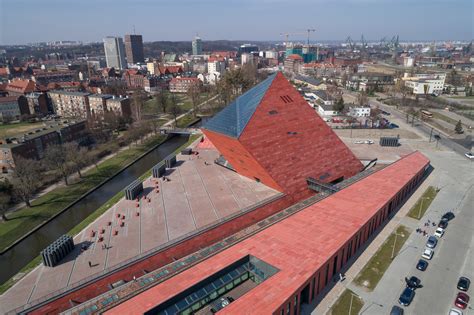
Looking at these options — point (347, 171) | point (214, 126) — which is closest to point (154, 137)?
point (214, 126)

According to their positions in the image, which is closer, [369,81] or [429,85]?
[429,85]

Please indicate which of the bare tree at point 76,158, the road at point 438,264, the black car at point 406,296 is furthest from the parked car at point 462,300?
the bare tree at point 76,158

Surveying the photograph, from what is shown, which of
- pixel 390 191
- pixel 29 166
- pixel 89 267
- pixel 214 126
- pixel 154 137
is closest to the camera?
pixel 89 267

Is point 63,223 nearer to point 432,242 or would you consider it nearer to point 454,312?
point 454,312

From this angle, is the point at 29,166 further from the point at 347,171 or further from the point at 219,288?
the point at 347,171

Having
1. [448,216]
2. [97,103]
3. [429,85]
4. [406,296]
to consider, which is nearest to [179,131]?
[97,103]

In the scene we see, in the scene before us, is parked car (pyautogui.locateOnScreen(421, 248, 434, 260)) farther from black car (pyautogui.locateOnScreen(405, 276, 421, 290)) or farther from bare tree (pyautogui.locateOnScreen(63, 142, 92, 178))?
bare tree (pyautogui.locateOnScreen(63, 142, 92, 178))
